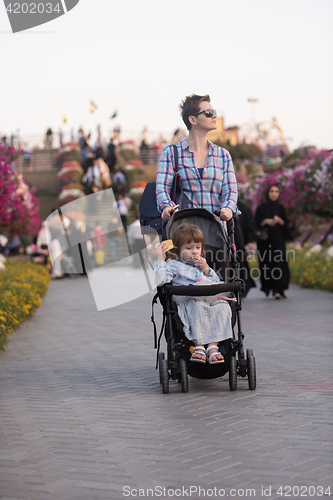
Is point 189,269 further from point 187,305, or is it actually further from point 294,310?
point 294,310

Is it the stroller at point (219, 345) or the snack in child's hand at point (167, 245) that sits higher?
the snack in child's hand at point (167, 245)

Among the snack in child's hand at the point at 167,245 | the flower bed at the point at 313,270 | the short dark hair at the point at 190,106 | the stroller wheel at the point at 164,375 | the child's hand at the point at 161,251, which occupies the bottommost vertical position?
the flower bed at the point at 313,270

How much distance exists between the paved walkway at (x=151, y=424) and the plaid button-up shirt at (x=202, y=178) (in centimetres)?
153

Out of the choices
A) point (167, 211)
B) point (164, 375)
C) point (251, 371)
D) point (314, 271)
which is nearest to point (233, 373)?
point (251, 371)

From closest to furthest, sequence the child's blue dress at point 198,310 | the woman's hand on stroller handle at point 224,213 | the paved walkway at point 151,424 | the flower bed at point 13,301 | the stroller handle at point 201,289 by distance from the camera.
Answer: the paved walkway at point 151,424 → the stroller handle at point 201,289 → the child's blue dress at point 198,310 → the woman's hand on stroller handle at point 224,213 → the flower bed at point 13,301

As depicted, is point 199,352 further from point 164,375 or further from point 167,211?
point 167,211

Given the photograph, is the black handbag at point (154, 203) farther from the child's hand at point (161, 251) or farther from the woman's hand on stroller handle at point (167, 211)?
the child's hand at point (161, 251)

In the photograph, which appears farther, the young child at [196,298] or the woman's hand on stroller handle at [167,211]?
the woman's hand on stroller handle at [167,211]

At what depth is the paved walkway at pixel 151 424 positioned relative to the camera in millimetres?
3438

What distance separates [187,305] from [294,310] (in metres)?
5.94

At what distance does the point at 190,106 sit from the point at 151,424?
283 centimetres

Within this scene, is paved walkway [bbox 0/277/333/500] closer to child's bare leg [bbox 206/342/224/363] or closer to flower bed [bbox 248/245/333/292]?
child's bare leg [bbox 206/342/224/363]

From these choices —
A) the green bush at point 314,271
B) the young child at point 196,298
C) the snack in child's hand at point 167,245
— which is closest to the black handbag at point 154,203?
the young child at point 196,298

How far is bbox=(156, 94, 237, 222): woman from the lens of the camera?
6.02 m
